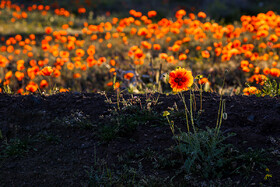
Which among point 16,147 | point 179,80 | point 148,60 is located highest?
point 148,60

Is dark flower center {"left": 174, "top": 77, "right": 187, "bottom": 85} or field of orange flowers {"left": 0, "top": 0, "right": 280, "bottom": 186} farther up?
dark flower center {"left": 174, "top": 77, "right": 187, "bottom": 85}

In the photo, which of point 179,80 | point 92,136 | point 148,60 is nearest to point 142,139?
point 92,136

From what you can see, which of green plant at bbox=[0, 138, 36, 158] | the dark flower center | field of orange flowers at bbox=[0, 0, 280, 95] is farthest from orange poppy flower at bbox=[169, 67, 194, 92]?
field of orange flowers at bbox=[0, 0, 280, 95]

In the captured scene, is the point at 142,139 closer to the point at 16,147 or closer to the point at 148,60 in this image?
A: the point at 16,147

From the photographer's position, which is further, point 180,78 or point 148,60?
point 148,60

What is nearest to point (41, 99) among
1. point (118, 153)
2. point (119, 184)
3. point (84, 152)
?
point (84, 152)

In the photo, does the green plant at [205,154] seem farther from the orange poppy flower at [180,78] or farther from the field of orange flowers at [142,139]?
the orange poppy flower at [180,78]

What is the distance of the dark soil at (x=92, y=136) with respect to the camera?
99.1 inches

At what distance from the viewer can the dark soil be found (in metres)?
2.52

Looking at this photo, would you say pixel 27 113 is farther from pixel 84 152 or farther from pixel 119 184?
pixel 119 184

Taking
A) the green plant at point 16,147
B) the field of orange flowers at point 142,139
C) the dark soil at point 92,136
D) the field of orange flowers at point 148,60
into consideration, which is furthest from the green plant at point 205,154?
the field of orange flowers at point 148,60

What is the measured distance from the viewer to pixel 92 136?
116 inches

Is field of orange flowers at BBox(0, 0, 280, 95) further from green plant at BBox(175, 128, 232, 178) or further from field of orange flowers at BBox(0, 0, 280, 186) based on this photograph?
green plant at BBox(175, 128, 232, 178)

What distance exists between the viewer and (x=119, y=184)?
2.36 meters
